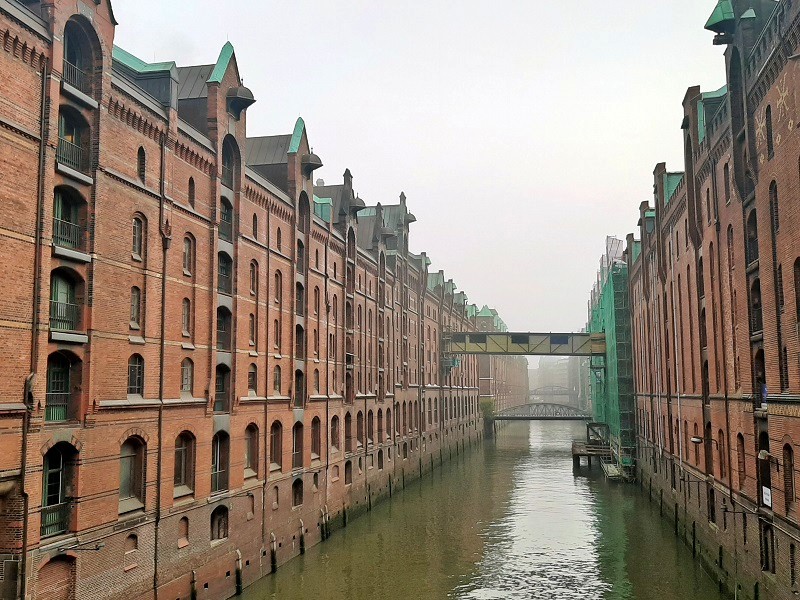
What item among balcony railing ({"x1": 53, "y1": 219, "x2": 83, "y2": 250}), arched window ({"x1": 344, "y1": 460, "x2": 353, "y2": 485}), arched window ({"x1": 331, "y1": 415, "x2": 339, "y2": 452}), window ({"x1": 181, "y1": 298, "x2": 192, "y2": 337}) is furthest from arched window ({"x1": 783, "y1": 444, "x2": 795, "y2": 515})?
arched window ({"x1": 344, "y1": 460, "x2": 353, "y2": 485})

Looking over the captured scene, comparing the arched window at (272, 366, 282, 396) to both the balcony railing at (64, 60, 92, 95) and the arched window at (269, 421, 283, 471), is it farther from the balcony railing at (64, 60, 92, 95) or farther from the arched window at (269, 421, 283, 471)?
the balcony railing at (64, 60, 92, 95)

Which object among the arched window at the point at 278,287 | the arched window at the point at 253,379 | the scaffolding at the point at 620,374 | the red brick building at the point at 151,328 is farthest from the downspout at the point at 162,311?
the scaffolding at the point at 620,374

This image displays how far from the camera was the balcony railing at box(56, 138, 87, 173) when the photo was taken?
2002 cm

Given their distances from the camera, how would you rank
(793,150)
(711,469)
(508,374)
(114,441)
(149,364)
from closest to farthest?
(793,150)
(114,441)
(149,364)
(711,469)
(508,374)

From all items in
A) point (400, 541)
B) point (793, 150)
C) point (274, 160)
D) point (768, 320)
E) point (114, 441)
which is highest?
point (274, 160)

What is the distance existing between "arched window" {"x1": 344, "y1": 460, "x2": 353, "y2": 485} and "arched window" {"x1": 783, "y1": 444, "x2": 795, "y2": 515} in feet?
88.1

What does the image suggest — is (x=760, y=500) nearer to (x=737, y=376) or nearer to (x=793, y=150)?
(x=737, y=376)

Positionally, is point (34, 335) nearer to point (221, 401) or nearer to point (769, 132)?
point (221, 401)

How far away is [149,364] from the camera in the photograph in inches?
924

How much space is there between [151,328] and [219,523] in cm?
879

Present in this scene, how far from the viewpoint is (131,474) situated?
75.0 feet

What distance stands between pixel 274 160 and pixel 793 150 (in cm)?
2456

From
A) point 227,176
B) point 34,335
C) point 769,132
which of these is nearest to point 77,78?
point 34,335

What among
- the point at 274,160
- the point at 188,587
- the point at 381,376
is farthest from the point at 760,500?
the point at 381,376
